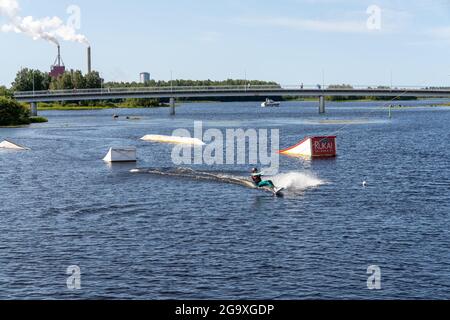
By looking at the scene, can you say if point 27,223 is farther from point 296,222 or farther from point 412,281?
point 412,281

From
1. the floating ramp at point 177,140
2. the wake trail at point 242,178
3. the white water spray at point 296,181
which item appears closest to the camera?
the white water spray at point 296,181

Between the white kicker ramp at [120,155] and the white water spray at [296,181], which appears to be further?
→ the white kicker ramp at [120,155]

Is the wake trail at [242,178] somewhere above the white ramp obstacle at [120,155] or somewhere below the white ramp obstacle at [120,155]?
below

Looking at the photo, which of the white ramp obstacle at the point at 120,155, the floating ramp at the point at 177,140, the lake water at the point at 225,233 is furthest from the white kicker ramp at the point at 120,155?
the floating ramp at the point at 177,140

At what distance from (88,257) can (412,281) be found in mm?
23516

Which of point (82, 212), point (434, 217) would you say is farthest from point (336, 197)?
point (82, 212)

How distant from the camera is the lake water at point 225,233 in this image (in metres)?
44.8

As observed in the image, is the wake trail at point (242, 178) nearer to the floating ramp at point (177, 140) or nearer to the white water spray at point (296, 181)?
the white water spray at point (296, 181)

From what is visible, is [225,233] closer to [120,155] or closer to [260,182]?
[260,182]

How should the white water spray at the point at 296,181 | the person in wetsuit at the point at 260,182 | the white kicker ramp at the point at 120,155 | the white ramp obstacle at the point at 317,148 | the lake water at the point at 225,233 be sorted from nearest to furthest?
1. the lake water at the point at 225,233
2. the person in wetsuit at the point at 260,182
3. the white water spray at the point at 296,181
4. the white kicker ramp at the point at 120,155
5. the white ramp obstacle at the point at 317,148

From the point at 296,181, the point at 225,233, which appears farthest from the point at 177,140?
the point at 225,233

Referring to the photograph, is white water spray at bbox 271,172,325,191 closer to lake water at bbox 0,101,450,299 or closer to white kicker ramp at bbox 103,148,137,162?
lake water at bbox 0,101,450,299

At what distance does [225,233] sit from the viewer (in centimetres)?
5897

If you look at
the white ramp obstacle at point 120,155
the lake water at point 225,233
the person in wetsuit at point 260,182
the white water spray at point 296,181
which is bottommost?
the lake water at point 225,233
